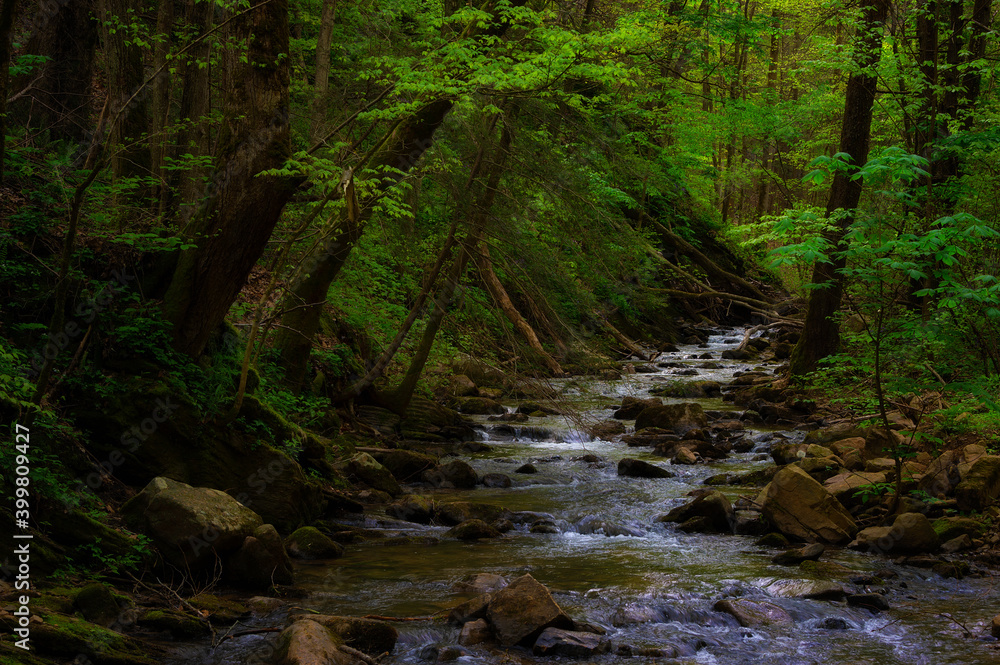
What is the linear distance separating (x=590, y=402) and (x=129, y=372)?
1097 centimetres

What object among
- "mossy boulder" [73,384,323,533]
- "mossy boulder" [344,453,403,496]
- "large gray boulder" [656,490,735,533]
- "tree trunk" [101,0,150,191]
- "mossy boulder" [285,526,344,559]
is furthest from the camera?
"mossy boulder" [344,453,403,496]

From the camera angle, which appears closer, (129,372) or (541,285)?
(129,372)

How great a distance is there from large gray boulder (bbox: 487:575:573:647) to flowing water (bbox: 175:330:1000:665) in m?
0.14

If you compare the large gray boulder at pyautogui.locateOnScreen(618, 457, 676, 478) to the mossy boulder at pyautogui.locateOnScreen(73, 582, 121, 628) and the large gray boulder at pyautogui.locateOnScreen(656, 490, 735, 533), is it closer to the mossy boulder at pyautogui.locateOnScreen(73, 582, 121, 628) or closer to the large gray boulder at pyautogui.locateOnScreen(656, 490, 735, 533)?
the large gray boulder at pyautogui.locateOnScreen(656, 490, 735, 533)

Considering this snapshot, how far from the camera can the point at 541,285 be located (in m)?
10.4

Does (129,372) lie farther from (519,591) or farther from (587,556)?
(587,556)

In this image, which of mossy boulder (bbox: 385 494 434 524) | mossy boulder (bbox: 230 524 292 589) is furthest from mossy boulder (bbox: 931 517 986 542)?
mossy boulder (bbox: 230 524 292 589)

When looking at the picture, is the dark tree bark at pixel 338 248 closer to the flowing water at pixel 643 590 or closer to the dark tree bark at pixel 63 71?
the flowing water at pixel 643 590

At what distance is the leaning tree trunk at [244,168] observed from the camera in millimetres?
6504

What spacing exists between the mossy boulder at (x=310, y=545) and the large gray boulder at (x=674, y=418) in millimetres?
7739

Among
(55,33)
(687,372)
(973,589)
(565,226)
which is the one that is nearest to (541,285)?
(565,226)

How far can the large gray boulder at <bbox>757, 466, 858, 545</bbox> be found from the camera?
7.47m

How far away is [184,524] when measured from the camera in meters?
5.44

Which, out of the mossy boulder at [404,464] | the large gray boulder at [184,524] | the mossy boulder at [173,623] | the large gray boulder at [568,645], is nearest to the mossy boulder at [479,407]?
the mossy boulder at [404,464]
